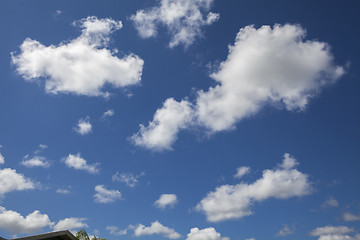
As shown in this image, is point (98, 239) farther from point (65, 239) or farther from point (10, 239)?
point (10, 239)

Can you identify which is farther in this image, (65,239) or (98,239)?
(98,239)

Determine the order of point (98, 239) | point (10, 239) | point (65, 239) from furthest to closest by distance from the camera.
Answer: point (98, 239)
point (65, 239)
point (10, 239)

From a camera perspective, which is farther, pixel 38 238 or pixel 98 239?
pixel 98 239

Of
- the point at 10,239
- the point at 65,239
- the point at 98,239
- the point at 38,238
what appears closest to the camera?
the point at 10,239

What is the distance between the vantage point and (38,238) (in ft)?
66.7

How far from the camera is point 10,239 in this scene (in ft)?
60.2

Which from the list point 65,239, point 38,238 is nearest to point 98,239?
point 65,239

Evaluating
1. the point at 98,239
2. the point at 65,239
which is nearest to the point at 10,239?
the point at 65,239

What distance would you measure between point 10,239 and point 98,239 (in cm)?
1462

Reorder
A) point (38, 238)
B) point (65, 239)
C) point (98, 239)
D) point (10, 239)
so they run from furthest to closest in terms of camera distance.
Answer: point (98, 239) < point (65, 239) < point (38, 238) < point (10, 239)

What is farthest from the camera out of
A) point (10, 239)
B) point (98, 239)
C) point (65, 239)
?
point (98, 239)

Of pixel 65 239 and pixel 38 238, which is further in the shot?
pixel 65 239

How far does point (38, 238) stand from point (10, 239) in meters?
2.32

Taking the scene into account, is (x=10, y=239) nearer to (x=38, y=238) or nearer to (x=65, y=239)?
(x=38, y=238)
